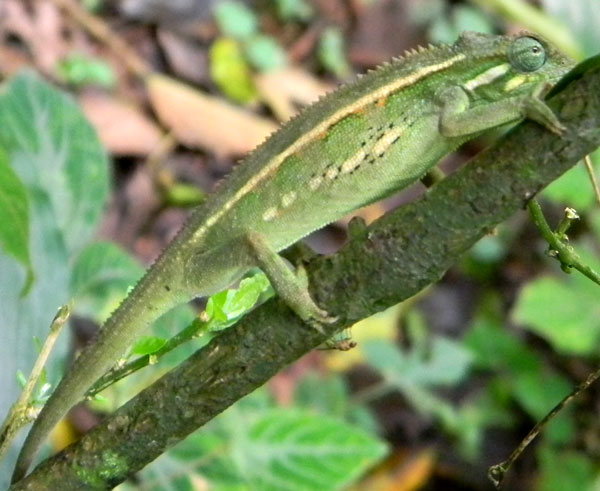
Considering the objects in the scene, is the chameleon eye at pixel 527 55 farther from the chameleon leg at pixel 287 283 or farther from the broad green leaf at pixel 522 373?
the broad green leaf at pixel 522 373

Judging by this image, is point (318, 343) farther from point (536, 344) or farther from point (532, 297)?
point (536, 344)

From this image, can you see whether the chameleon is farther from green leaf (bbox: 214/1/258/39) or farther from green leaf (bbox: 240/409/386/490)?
green leaf (bbox: 214/1/258/39)

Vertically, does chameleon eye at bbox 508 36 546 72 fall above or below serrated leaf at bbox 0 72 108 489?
below

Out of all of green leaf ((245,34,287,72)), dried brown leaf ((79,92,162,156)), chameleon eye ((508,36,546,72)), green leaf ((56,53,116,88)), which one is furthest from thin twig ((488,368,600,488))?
green leaf ((245,34,287,72))

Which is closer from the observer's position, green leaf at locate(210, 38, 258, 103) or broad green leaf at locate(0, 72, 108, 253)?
broad green leaf at locate(0, 72, 108, 253)

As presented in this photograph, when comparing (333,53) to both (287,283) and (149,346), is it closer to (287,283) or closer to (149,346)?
(287,283)

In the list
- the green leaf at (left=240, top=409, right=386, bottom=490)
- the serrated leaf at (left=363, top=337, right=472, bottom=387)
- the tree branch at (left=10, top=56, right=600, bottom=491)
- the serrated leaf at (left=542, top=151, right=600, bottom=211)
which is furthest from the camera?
the serrated leaf at (left=363, top=337, right=472, bottom=387)

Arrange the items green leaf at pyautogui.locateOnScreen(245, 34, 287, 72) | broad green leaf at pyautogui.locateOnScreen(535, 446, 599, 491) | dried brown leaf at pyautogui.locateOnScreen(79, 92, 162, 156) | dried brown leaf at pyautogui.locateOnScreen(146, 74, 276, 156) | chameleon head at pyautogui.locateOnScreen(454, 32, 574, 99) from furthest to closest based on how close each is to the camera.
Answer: green leaf at pyautogui.locateOnScreen(245, 34, 287, 72) → dried brown leaf at pyautogui.locateOnScreen(146, 74, 276, 156) → dried brown leaf at pyautogui.locateOnScreen(79, 92, 162, 156) → broad green leaf at pyautogui.locateOnScreen(535, 446, 599, 491) → chameleon head at pyautogui.locateOnScreen(454, 32, 574, 99)
